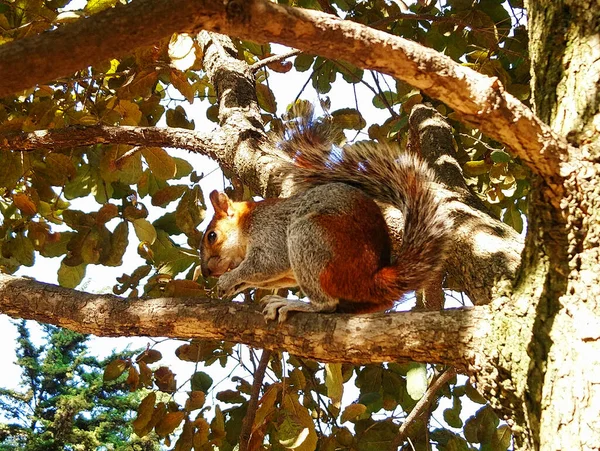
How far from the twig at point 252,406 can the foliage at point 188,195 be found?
0.15ft

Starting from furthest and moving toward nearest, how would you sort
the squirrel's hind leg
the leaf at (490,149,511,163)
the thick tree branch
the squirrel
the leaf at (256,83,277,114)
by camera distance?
the leaf at (256,83,277,114) → the leaf at (490,149,511,163) → the squirrel's hind leg → the squirrel → the thick tree branch

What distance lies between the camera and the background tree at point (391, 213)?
112 centimetres

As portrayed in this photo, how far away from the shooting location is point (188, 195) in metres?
2.68

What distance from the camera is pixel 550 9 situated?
1416 millimetres

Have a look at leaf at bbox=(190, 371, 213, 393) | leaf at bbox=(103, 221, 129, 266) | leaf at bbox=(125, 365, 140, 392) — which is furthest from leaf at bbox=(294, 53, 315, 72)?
leaf at bbox=(125, 365, 140, 392)

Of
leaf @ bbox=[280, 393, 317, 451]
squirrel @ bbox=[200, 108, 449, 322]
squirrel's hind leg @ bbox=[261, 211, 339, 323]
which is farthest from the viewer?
squirrel's hind leg @ bbox=[261, 211, 339, 323]

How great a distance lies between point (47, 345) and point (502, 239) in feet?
8.75

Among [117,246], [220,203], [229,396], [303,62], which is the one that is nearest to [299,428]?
[229,396]

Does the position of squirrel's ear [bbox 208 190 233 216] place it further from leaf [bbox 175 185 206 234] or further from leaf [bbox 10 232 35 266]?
leaf [bbox 10 232 35 266]

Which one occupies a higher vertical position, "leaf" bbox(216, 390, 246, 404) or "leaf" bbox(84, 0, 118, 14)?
"leaf" bbox(84, 0, 118, 14)

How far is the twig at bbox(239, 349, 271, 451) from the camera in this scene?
2195mm

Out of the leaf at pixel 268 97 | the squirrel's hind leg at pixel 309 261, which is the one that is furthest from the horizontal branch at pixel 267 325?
the leaf at pixel 268 97

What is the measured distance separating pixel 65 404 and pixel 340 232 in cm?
184

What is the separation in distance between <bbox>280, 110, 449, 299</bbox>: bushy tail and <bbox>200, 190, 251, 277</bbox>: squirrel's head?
18.5 inches
